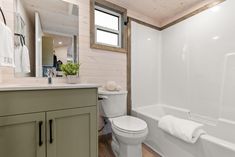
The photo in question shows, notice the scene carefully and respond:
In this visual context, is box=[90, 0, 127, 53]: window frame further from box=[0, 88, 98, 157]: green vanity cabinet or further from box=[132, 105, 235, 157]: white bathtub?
box=[132, 105, 235, 157]: white bathtub

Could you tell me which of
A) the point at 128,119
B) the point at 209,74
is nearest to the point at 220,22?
the point at 209,74

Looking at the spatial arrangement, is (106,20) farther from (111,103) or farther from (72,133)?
(72,133)

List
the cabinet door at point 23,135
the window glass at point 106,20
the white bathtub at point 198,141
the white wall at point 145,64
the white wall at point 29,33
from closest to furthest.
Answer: the cabinet door at point 23,135, the white bathtub at point 198,141, the white wall at point 29,33, the window glass at point 106,20, the white wall at point 145,64

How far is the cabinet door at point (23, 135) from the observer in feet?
3.04

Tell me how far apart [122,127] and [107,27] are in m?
1.60

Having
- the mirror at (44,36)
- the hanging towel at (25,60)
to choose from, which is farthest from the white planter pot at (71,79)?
the hanging towel at (25,60)

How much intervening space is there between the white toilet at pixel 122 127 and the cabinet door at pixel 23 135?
0.76 m

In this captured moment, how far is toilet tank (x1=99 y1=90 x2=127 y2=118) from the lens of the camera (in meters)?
1.77

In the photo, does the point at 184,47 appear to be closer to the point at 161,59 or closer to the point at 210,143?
the point at 161,59

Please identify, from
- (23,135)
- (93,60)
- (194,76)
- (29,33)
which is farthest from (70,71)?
(194,76)

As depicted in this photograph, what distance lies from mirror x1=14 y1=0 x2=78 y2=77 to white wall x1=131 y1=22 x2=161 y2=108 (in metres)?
1.06

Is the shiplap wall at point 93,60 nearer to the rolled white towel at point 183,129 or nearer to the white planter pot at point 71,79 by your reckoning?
the white planter pot at point 71,79

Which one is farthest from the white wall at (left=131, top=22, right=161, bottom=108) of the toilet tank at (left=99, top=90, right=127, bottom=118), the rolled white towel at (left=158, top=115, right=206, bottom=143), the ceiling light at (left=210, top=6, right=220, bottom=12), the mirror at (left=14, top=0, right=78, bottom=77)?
the mirror at (left=14, top=0, right=78, bottom=77)

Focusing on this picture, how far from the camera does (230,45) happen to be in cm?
175
